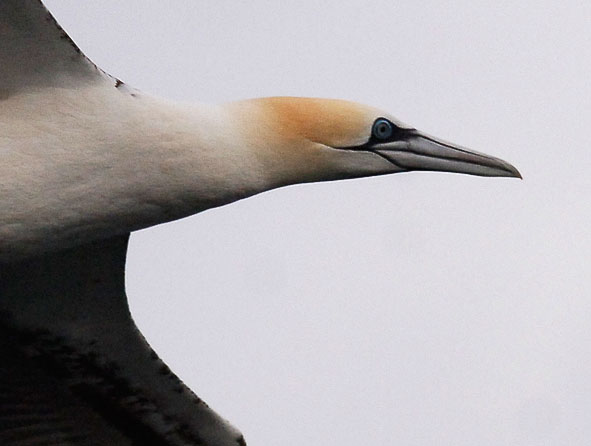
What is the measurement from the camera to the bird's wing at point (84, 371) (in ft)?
46.9

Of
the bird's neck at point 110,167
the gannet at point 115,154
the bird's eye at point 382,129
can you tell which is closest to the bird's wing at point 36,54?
the gannet at point 115,154

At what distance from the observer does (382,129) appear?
13.3 metres

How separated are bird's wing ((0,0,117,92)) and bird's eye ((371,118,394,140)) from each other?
79.3 inches

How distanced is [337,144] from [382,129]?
448 millimetres

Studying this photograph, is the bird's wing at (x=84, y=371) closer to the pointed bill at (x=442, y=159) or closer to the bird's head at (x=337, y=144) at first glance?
the bird's head at (x=337, y=144)

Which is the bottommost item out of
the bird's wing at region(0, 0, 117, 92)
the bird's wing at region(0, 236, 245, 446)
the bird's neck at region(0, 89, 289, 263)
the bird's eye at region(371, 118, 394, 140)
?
the bird's wing at region(0, 236, 245, 446)

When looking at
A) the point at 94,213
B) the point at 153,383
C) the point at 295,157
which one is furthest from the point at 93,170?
the point at 153,383

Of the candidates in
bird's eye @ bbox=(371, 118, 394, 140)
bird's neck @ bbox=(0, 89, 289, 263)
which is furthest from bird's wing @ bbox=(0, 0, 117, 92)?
bird's eye @ bbox=(371, 118, 394, 140)

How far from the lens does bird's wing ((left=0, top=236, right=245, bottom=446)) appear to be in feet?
46.9

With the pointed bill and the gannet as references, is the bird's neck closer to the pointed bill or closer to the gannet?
the gannet

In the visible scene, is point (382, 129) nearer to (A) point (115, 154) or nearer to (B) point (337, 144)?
(B) point (337, 144)

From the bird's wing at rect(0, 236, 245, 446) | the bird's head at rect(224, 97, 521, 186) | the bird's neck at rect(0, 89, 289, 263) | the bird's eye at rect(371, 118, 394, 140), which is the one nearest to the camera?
the bird's neck at rect(0, 89, 289, 263)

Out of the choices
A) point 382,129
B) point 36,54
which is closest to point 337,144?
point 382,129

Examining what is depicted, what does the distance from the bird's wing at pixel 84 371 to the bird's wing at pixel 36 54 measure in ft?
5.96
